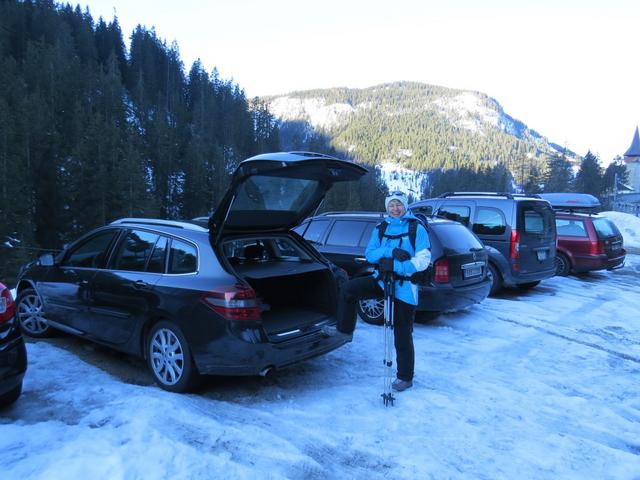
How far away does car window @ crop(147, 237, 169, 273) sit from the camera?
445 cm

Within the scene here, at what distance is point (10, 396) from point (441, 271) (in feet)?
16.3

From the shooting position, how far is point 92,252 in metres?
5.17

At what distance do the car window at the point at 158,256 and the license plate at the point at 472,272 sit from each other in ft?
13.6

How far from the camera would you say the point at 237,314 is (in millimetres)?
3928

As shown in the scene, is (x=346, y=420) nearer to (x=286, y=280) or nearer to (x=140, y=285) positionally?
(x=286, y=280)

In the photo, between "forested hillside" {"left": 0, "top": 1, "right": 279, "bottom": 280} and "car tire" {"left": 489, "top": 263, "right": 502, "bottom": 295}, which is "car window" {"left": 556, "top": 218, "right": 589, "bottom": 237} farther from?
"forested hillside" {"left": 0, "top": 1, "right": 279, "bottom": 280}

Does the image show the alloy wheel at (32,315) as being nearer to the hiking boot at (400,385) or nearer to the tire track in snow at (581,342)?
the hiking boot at (400,385)

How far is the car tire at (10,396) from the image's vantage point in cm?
370

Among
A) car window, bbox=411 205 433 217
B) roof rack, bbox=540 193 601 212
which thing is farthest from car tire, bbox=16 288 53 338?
roof rack, bbox=540 193 601 212

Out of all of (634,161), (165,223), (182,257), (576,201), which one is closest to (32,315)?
(165,223)

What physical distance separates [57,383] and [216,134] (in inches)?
3579

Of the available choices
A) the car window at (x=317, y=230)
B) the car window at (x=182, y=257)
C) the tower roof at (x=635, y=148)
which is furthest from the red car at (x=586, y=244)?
the tower roof at (x=635, y=148)

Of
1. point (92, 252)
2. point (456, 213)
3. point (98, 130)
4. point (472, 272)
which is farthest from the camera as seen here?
point (98, 130)

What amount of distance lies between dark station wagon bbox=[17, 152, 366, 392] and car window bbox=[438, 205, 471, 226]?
5251 millimetres
